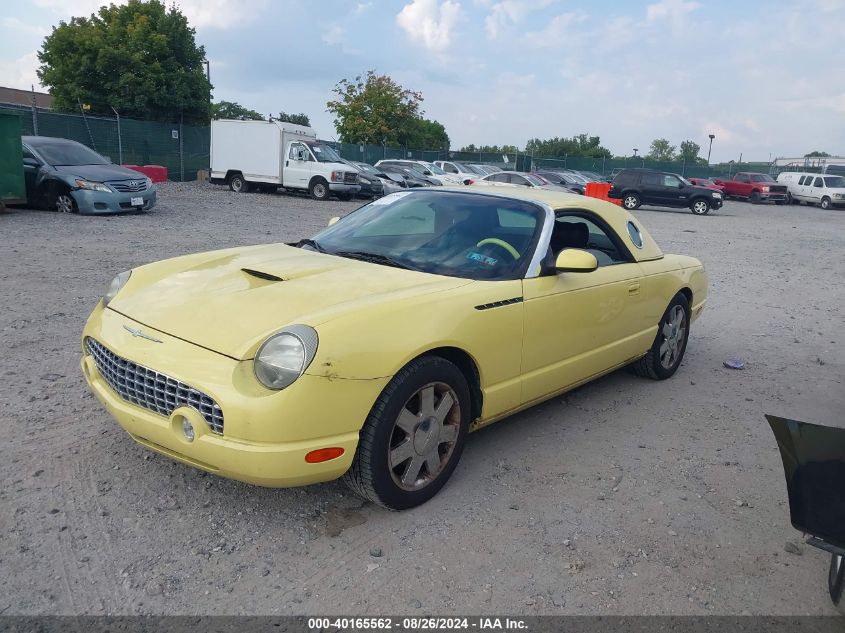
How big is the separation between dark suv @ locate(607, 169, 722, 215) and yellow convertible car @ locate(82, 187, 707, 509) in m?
23.7

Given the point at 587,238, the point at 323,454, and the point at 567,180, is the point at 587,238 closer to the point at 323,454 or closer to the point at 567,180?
the point at 323,454

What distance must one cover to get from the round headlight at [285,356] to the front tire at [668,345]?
3.21 m

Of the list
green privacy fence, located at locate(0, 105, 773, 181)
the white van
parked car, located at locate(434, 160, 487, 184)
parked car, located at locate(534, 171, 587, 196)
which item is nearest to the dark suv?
parked car, located at locate(534, 171, 587, 196)

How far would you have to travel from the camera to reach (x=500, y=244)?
3.94 metres

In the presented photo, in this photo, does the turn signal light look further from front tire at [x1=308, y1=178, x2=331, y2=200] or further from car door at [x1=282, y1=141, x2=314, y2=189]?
car door at [x1=282, y1=141, x2=314, y2=189]

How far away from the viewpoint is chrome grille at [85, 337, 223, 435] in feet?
9.05

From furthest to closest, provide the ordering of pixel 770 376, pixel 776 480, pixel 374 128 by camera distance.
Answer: pixel 374 128, pixel 770 376, pixel 776 480

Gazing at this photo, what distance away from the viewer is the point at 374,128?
46.0m

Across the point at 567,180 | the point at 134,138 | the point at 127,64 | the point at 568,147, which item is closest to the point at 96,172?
the point at 134,138

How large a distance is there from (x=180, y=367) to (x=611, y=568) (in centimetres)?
199

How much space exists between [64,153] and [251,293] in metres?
12.9

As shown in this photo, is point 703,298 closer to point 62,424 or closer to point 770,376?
point 770,376

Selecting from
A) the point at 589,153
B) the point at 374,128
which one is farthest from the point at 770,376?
the point at 589,153

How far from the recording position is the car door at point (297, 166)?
75.3 ft
